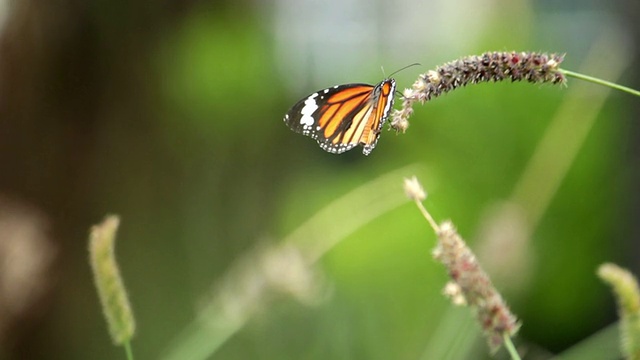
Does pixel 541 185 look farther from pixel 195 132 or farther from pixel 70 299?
pixel 70 299

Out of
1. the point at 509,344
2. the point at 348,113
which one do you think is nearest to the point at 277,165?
the point at 348,113

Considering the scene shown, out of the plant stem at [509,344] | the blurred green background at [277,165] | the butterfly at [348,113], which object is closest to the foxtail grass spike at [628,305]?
the plant stem at [509,344]

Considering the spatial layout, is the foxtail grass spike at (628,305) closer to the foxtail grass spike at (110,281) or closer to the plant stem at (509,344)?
the plant stem at (509,344)

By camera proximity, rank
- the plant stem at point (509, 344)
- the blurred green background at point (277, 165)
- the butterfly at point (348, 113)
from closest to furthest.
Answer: the plant stem at point (509, 344) < the butterfly at point (348, 113) < the blurred green background at point (277, 165)

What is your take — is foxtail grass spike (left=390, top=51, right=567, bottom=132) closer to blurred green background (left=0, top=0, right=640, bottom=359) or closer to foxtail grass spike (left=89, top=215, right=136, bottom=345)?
foxtail grass spike (left=89, top=215, right=136, bottom=345)

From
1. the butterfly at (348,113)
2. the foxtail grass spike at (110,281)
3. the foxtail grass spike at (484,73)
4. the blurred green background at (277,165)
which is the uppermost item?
the foxtail grass spike at (484,73)

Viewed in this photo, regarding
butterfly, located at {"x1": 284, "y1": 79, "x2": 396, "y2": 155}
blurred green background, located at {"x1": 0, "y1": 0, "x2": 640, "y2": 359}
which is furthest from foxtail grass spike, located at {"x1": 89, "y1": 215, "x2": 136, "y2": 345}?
blurred green background, located at {"x1": 0, "y1": 0, "x2": 640, "y2": 359}

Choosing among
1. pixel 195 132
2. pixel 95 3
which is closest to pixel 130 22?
pixel 95 3
